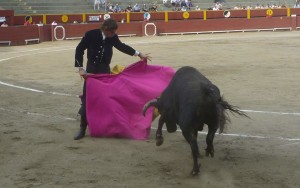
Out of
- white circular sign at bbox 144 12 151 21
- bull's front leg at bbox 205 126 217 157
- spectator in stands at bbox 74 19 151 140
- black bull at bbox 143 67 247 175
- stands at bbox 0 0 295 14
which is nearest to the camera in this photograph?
black bull at bbox 143 67 247 175

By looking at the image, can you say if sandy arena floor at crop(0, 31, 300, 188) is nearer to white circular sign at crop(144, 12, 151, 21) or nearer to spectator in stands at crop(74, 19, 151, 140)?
spectator in stands at crop(74, 19, 151, 140)

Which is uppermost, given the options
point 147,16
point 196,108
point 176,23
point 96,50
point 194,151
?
point 147,16

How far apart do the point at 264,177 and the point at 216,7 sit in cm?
2970

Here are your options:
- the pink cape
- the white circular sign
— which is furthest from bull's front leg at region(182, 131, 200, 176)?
the white circular sign

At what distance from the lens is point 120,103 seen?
6023mm

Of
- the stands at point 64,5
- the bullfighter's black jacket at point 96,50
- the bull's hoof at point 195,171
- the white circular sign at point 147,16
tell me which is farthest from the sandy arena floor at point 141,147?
the stands at point 64,5

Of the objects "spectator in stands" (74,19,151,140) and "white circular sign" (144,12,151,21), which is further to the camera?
Answer: "white circular sign" (144,12,151,21)

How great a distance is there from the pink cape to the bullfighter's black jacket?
0.49 feet

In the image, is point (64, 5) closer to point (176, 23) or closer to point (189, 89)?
point (176, 23)

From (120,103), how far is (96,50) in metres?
0.64

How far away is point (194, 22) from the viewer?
2867 centimetres

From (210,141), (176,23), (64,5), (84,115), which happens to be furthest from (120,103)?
(64,5)

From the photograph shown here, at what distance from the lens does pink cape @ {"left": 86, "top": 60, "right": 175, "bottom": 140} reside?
19.4ft

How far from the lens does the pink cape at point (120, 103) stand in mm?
5918
